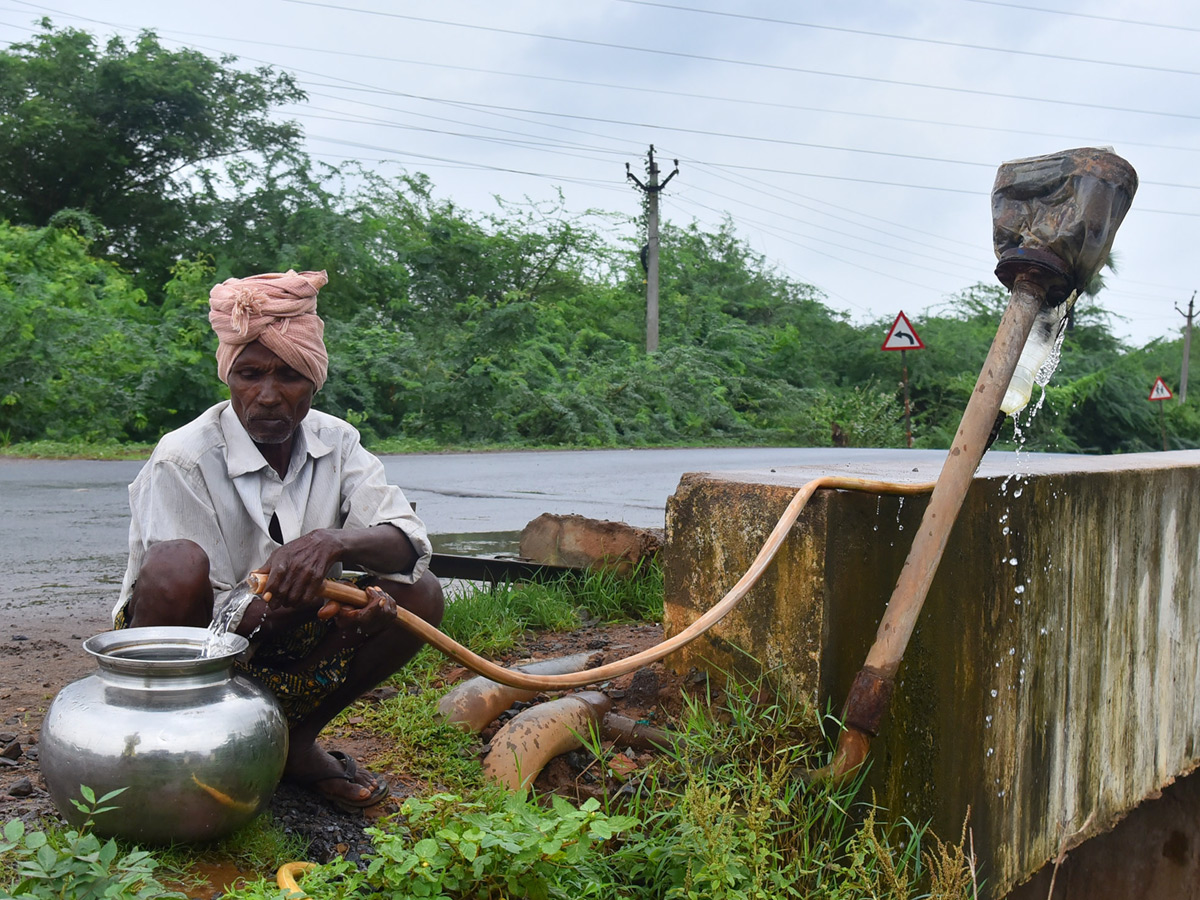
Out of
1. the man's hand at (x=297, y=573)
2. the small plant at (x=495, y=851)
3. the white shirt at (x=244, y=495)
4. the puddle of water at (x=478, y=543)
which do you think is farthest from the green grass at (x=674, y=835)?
the puddle of water at (x=478, y=543)

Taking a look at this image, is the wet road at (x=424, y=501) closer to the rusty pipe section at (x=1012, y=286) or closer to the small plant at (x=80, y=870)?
the rusty pipe section at (x=1012, y=286)

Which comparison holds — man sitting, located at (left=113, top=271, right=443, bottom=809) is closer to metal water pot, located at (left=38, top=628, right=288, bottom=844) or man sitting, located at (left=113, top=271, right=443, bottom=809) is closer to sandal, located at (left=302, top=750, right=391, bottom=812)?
sandal, located at (left=302, top=750, right=391, bottom=812)

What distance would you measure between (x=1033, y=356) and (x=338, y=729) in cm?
246

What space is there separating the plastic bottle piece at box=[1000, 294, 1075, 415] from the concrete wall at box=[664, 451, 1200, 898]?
27 cm

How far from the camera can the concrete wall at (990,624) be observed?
3000mm

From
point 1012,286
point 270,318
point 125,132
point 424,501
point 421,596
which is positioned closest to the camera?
point 270,318

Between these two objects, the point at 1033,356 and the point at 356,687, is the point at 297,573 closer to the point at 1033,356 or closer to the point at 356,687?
the point at 356,687

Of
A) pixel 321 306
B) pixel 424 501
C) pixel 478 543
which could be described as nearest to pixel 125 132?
pixel 321 306

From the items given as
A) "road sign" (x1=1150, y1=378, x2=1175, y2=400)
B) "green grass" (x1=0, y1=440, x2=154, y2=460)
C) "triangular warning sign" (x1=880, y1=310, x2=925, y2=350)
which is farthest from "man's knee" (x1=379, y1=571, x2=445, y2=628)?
"road sign" (x1=1150, y1=378, x2=1175, y2=400)

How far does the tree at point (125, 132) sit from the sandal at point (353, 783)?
19497 millimetres

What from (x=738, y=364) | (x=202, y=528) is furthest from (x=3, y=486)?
(x=738, y=364)

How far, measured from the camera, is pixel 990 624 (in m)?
3.35

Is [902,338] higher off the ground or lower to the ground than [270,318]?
higher

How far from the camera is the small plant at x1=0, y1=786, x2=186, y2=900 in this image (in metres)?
1.96
